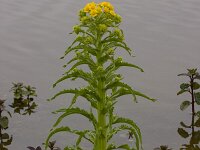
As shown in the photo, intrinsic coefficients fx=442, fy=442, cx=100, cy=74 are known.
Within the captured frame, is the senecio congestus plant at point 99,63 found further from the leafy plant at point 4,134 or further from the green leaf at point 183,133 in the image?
the green leaf at point 183,133

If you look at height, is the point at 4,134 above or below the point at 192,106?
below

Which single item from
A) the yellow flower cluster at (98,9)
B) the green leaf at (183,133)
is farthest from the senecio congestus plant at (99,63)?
the green leaf at (183,133)

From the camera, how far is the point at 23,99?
10.6 metres

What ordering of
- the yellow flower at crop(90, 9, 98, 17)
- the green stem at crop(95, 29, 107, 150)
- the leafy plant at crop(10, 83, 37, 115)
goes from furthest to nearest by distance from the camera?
the leafy plant at crop(10, 83, 37, 115)
the green stem at crop(95, 29, 107, 150)
the yellow flower at crop(90, 9, 98, 17)

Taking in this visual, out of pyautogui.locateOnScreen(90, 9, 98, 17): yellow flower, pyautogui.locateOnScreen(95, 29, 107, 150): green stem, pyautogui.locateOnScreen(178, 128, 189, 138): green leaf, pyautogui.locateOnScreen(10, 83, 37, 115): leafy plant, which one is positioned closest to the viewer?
pyautogui.locateOnScreen(90, 9, 98, 17): yellow flower

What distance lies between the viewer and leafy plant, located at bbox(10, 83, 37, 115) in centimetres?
1028

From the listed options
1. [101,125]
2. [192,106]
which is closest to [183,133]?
[192,106]

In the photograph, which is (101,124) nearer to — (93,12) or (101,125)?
(101,125)

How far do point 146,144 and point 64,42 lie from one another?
20.0 ft

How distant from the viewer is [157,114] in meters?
10.5

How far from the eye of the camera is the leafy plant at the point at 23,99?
10281 mm

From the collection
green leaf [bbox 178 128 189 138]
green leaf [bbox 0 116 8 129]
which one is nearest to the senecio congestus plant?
green leaf [bbox 0 116 8 129]

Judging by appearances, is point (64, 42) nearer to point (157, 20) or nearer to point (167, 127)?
point (157, 20)

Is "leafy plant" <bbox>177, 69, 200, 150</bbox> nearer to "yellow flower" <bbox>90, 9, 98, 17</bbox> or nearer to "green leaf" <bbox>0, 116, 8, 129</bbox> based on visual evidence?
"yellow flower" <bbox>90, 9, 98, 17</bbox>
